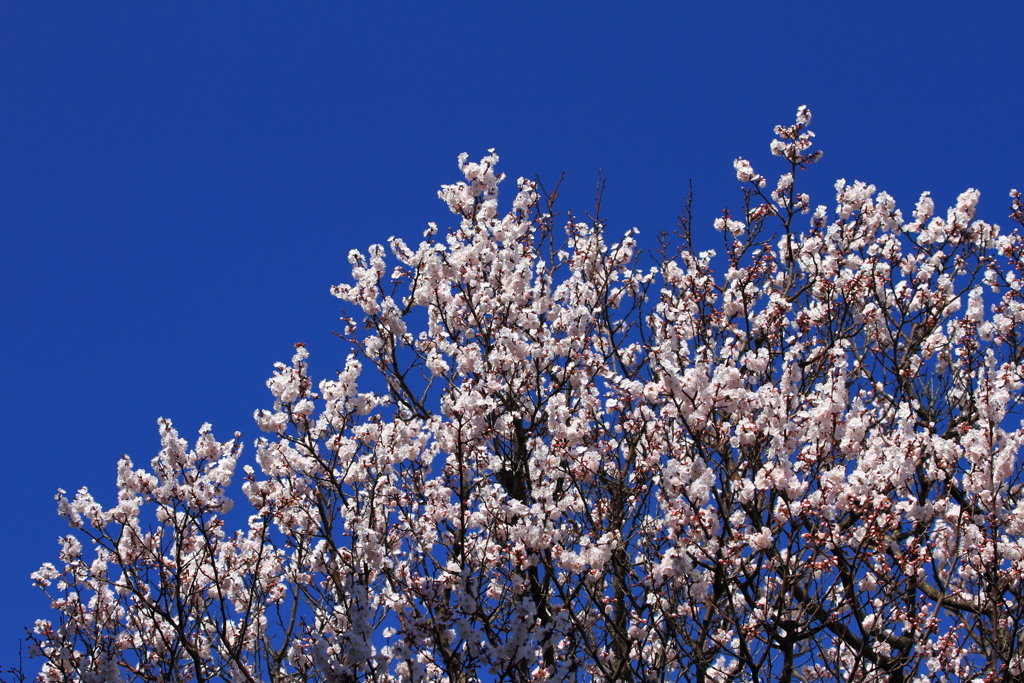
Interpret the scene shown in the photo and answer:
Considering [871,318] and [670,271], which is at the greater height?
[670,271]

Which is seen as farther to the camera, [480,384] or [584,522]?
[480,384]

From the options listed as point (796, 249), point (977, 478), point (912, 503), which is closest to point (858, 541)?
point (912, 503)

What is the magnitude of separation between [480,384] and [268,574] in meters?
3.31

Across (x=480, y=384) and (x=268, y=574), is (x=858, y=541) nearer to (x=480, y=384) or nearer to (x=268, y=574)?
(x=480, y=384)

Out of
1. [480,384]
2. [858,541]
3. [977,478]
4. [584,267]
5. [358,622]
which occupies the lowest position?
[358,622]

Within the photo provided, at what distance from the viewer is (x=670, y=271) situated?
31.3 ft

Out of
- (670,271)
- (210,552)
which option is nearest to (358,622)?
(210,552)

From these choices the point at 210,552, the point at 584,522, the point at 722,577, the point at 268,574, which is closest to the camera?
the point at 722,577

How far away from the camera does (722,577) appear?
5.36m

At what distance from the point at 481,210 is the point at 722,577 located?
15.5ft

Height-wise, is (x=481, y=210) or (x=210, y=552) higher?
(x=481, y=210)

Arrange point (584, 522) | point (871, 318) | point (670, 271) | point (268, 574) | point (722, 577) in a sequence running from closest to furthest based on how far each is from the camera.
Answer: point (722, 577)
point (584, 522)
point (268, 574)
point (871, 318)
point (670, 271)

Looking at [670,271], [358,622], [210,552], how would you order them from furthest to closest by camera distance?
[670,271], [210,552], [358,622]

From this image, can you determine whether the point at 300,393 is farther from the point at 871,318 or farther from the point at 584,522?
the point at 871,318
